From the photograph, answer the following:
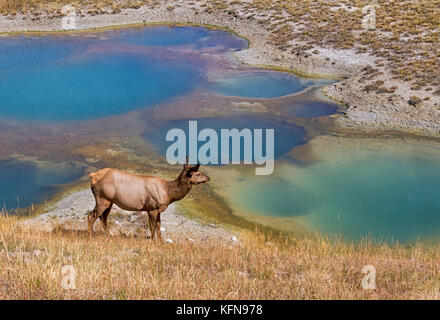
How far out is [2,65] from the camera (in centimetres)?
3456

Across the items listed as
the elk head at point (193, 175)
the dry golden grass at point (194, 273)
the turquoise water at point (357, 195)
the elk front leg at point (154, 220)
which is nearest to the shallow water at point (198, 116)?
the turquoise water at point (357, 195)

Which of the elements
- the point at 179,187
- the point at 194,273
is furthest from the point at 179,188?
the point at 194,273

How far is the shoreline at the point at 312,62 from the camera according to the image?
2447cm

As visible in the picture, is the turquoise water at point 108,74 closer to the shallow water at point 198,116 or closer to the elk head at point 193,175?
the shallow water at point 198,116

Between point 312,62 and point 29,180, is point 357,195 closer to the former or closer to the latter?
point 29,180

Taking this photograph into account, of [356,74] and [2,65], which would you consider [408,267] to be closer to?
[356,74]

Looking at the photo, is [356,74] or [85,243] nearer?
[85,243]

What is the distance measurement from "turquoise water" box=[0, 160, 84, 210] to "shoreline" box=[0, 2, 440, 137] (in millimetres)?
14598

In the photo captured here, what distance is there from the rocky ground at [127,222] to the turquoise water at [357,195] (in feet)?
8.10

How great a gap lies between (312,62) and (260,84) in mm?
5671

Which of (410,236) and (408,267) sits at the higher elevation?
(408,267)

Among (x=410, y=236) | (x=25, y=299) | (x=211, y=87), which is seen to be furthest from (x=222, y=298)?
(x=211, y=87)

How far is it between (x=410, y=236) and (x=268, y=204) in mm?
5100

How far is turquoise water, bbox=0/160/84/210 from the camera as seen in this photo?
17391 mm
